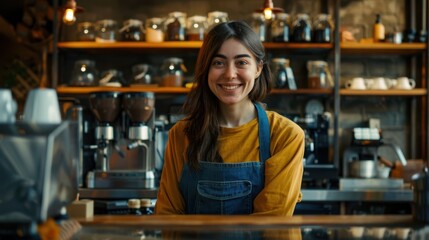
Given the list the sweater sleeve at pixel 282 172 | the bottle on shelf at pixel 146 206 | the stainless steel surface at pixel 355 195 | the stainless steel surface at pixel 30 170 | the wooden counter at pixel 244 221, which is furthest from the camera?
the stainless steel surface at pixel 355 195

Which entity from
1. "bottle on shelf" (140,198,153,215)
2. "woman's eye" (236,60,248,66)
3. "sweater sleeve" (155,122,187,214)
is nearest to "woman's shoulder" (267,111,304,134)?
"woman's eye" (236,60,248,66)

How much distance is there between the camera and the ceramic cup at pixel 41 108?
188 cm

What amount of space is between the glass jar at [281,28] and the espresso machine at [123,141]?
3.99 ft

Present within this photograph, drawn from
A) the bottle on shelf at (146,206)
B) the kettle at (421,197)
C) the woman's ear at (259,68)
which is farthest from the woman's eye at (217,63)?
the bottle on shelf at (146,206)

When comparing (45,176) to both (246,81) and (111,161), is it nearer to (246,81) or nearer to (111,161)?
(246,81)

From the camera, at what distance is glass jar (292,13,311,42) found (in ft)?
17.7

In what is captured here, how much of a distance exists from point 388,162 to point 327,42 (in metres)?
1.06

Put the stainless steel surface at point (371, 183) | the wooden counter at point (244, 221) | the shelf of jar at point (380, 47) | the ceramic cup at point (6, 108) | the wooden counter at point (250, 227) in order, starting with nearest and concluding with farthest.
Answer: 1. the ceramic cup at point (6, 108)
2. the wooden counter at point (250, 227)
3. the wooden counter at point (244, 221)
4. the stainless steel surface at point (371, 183)
5. the shelf of jar at point (380, 47)

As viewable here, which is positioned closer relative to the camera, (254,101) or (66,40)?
(254,101)

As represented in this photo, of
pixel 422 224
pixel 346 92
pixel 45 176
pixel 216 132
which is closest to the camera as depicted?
pixel 45 176

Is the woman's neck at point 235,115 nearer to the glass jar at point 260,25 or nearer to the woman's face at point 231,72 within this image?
the woman's face at point 231,72

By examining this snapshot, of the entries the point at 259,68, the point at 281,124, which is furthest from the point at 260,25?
the point at 281,124

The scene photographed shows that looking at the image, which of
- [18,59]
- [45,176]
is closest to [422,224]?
[45,176]

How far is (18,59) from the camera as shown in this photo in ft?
19.4
